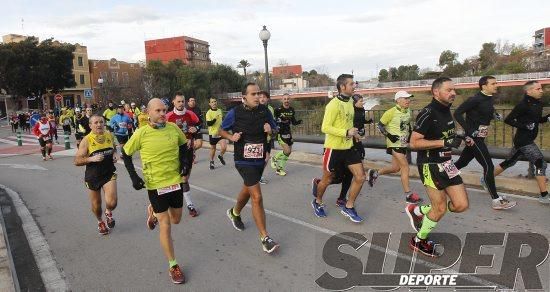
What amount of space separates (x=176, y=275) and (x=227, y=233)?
1.53m

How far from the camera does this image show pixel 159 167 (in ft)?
15.0

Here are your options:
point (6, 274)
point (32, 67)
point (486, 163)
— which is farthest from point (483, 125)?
point (32, 67)

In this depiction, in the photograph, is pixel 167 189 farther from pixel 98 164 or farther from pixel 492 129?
pixel 492 129

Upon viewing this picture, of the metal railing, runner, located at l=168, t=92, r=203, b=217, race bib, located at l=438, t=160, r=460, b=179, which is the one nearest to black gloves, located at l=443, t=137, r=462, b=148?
race bib, located at l=438, t=160, r=460, b=179

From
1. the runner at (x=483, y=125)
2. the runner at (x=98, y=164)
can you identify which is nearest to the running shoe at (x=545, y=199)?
the runner at (x=483, y=125)

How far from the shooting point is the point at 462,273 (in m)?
4.20

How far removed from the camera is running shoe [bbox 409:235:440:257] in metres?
4.60

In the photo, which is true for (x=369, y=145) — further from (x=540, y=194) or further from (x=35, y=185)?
(x=35, y=185)

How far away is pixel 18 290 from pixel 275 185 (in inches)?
201

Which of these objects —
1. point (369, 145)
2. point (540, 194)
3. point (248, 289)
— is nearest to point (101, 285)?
point (248, 289)

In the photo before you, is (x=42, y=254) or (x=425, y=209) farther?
(x=42, y=254)

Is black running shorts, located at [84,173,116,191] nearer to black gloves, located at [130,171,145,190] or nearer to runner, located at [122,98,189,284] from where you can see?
runner, located at [122,98,189,284]

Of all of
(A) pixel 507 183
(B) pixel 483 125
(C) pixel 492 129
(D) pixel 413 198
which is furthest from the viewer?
(C) pixel 492 129

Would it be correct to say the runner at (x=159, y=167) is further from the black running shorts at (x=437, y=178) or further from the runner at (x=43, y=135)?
the runner at (x=43, y=135)
